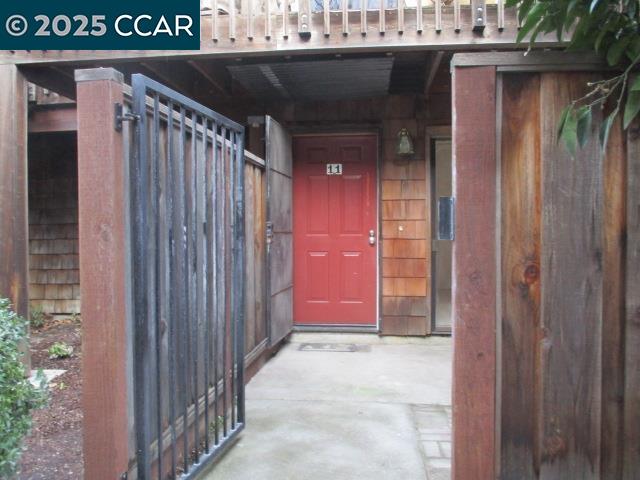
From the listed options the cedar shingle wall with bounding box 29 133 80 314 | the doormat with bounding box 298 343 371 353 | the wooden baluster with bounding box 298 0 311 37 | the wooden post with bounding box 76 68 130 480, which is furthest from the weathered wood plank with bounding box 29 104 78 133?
the wooden post with bounding box 76 68 130 480

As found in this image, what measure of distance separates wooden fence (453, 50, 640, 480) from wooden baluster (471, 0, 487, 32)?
→ 82.0 inches

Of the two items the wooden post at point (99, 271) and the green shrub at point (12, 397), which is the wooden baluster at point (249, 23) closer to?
the wooden post at point (99, 271)

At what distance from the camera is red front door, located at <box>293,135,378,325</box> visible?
5.16m

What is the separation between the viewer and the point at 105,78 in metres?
1.63

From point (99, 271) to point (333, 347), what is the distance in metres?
3.39

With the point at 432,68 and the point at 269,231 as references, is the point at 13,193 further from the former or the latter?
the point at 432,68

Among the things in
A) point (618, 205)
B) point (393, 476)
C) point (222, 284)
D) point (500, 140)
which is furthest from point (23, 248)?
point (618, 205)

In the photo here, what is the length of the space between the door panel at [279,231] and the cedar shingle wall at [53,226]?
2.82 m

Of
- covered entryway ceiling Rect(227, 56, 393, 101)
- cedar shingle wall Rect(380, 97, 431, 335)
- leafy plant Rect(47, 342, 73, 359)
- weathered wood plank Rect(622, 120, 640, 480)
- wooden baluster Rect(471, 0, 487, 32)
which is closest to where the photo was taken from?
weathered wood plank Rect(622, 120, 640, 480)

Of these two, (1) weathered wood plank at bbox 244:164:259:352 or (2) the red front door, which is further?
(2) the red front door

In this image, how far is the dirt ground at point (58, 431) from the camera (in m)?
2.36

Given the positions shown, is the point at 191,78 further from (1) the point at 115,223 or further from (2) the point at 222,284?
(1) the point at 115,223

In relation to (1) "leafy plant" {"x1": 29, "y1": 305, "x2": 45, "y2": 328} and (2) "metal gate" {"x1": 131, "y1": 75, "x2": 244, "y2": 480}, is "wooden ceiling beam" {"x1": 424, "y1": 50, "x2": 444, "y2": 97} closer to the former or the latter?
(2) "metal gate" {"x1": 131, "y1": 75, "x2": 244, "y2": 480}

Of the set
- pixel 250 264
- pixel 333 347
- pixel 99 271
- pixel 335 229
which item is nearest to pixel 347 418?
pixel 250 264
